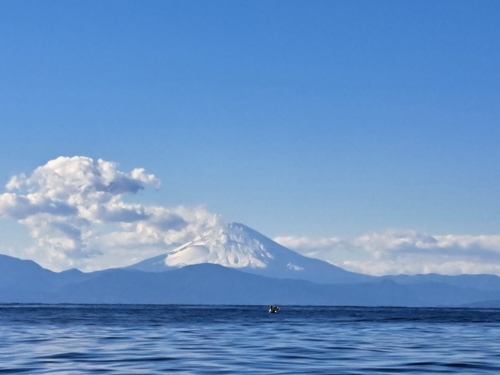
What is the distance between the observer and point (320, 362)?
176 ft

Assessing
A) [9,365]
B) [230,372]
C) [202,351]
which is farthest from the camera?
[202,351]

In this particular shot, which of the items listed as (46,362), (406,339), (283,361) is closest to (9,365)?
(46,362)

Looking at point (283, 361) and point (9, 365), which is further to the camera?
point (283, 361)

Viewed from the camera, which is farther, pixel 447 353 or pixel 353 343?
pixel 353 343

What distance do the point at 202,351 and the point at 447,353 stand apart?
18.9 m

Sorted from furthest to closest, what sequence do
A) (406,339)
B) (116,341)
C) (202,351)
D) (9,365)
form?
(406,339) → (116,341) → (202,351) → (9,365)

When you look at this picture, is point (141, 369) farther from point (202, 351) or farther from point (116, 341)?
point (116, 341)

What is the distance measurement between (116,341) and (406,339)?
29.4m

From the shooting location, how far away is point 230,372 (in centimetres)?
4647

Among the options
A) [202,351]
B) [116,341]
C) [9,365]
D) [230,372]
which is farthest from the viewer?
[116,341]

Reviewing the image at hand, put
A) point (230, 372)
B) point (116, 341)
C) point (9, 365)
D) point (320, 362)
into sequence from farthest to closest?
point (116, 341) → point (320, 362) → point (9, 365) → point (230, 372)

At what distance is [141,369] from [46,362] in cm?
826

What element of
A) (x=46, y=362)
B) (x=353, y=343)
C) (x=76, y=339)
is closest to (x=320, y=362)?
(x=46, y=362)

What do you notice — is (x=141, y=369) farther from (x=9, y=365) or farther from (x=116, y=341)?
(x=116, y=341)
